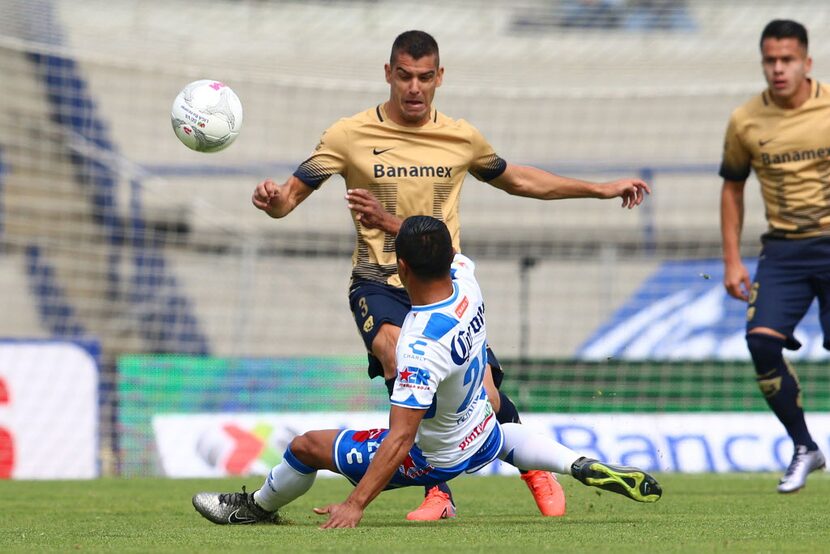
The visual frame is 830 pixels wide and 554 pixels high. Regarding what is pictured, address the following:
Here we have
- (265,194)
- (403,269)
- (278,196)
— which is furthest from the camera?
(278,196)

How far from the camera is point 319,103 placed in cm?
1855

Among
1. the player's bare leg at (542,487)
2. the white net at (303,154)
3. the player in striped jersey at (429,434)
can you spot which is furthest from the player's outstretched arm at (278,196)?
the white net at (303,154)

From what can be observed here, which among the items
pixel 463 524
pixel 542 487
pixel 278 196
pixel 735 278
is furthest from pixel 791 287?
pixel 278 196

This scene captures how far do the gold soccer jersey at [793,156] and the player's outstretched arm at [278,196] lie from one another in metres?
2.86

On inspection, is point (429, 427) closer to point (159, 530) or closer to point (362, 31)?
point (159, 530)

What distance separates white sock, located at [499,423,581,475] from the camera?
591 cm

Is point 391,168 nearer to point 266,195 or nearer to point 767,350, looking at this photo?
point 266,195

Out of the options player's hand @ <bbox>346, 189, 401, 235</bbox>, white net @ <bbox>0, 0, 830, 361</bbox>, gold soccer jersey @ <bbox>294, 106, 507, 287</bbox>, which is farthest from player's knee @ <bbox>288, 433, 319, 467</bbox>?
white net @ <bbox>0, 0, 830, 361</bbox>

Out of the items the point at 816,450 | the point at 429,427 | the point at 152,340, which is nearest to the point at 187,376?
the point at 152,340

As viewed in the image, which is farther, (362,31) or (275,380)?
(362,31)

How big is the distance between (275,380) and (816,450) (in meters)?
5.94

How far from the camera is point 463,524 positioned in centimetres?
616

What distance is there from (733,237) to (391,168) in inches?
96.9

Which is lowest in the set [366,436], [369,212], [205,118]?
[366,436]
